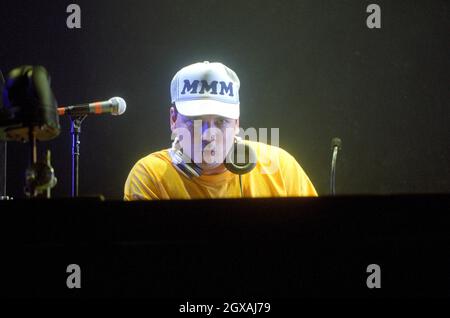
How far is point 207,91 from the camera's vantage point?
2.36 m

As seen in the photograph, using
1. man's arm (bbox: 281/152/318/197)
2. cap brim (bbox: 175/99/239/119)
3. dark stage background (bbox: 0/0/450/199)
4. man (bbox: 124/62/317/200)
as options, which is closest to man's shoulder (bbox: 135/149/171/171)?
man (bbox: 124/62/317/200)

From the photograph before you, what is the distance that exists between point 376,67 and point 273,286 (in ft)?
8.33

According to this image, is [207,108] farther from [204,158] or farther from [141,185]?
[141,185]

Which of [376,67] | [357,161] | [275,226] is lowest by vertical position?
[275,226]

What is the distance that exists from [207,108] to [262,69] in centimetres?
102

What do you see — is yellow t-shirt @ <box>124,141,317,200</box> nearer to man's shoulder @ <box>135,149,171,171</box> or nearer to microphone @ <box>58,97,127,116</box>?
man's shoulder @ <box>135,149,171,171</box>

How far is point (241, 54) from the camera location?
10.8ft

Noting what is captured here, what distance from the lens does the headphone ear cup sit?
1713mm

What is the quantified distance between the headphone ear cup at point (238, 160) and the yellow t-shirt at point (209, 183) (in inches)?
25.6

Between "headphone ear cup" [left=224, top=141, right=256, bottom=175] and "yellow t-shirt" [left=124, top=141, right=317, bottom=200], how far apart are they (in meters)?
0.65

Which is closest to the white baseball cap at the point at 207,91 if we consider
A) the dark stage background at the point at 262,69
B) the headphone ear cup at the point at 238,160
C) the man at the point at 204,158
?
the man at the point at 204,158

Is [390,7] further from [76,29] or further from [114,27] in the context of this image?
[76,29]

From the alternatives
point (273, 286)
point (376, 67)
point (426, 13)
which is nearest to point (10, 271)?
point (273, 286)
